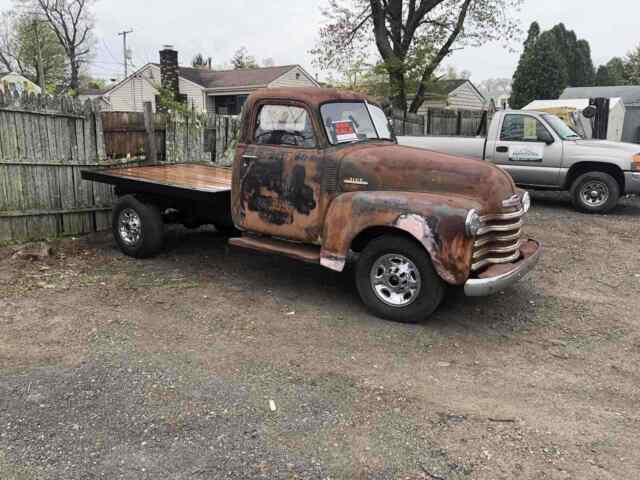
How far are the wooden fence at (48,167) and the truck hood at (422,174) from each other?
443 centimetres

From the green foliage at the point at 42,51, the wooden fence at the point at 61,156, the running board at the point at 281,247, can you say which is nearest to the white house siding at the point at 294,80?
the wooden fence at the point at 61,156

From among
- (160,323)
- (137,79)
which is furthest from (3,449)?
(137,79)

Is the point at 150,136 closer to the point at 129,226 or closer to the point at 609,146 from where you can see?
the point at 129,226

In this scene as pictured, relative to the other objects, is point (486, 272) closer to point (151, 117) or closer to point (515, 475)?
point (515, 475)

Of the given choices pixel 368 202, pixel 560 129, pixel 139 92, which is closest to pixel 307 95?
pixel 368 202

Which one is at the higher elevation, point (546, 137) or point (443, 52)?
point (443, 52)

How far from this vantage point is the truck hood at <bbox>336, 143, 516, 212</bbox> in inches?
187

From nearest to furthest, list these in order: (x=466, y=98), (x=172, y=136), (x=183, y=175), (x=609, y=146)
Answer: (x=183, y=175), (x=172, y=136), (x=609, y=146), (x=466, y=98)

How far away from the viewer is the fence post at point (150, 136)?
27.7 ft

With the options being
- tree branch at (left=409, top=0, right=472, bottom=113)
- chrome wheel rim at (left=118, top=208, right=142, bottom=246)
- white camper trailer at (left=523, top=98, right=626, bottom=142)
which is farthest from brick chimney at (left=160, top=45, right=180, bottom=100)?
chrome wheel rim at (left=118, top=208, right=142, bottom=246)

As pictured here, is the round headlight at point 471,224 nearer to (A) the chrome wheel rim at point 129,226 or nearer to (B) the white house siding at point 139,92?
(A) the chrome wheel rim at point 129,226

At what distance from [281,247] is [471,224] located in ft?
6.63

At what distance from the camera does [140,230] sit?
22.3 feet

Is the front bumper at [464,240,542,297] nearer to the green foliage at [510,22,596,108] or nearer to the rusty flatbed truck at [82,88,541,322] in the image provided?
the rusty flatbed truck at [82,88,541,322]
